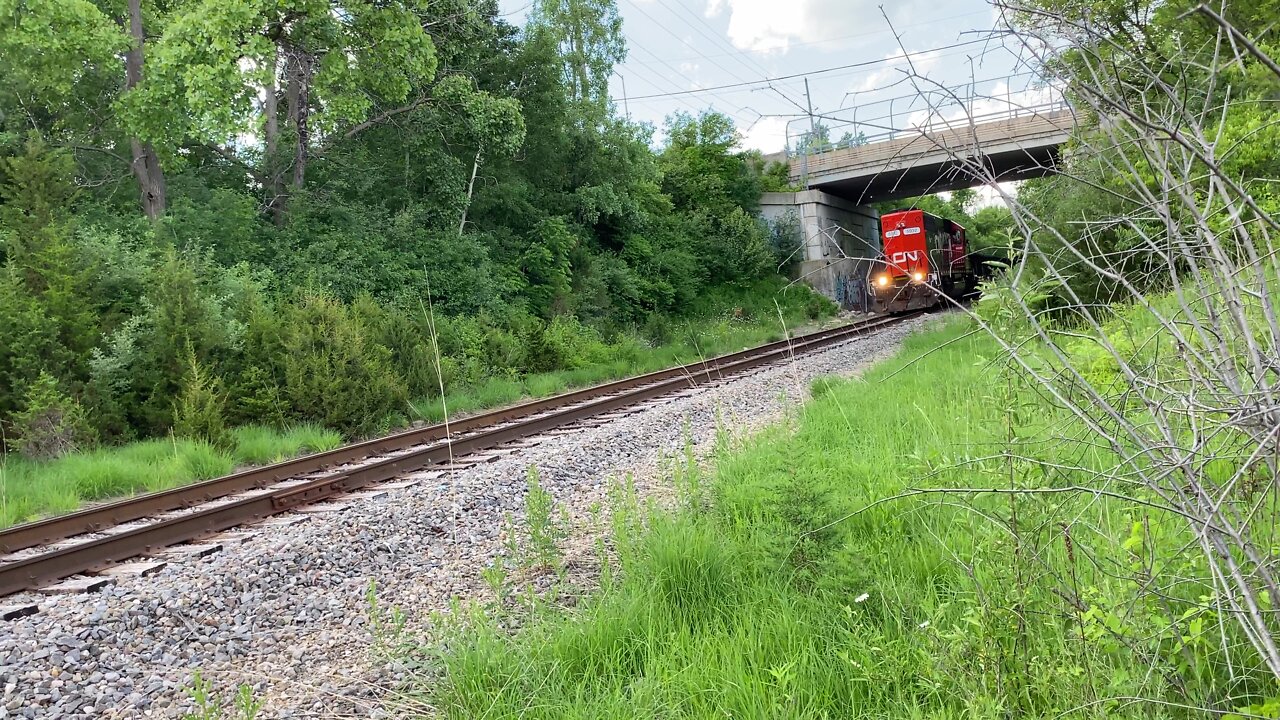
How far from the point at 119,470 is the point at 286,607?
4.62 metres

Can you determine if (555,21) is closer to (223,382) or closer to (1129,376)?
(223,382)

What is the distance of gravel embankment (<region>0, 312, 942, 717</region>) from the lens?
362 centimetres

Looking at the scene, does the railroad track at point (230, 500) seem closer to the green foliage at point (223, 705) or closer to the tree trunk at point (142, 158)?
the green foliage at point (223, 705)

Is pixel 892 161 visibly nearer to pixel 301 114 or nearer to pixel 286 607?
pixel 286 607

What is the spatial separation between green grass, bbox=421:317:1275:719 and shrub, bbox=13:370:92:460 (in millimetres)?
7799

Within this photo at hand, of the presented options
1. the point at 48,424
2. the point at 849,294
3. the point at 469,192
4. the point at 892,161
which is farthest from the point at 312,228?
the point at 849,294

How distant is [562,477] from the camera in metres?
7.50

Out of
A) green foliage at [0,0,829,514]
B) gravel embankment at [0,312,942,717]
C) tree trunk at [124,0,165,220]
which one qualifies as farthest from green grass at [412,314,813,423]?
tree trunk at [124,0,165,220]

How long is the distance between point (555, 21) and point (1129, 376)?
33127mm

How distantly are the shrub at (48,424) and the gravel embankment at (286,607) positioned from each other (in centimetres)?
467

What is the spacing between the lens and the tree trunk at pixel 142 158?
14930 mm

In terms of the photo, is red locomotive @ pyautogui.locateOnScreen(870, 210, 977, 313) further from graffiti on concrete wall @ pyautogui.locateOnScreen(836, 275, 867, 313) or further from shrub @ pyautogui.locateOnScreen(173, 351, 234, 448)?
shrub @ pyautogui.locateOnScreen(173, 351, 234, 448)

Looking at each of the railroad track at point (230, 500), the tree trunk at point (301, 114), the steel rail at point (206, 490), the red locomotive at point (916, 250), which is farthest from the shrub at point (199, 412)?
the red locomotive at point (916, 250)

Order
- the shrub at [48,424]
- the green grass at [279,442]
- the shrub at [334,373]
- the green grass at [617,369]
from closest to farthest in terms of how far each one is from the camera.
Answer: the shrub at [48,424] < the green grass at [279,442] < the shrub at [334,373] < the green grass at [617,369]
